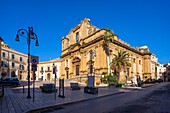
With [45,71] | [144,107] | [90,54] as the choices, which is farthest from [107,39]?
[45,71]

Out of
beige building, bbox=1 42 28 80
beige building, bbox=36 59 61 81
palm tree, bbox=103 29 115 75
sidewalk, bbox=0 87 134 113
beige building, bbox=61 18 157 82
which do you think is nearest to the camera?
sidewalk, bbox=0 87 134 113

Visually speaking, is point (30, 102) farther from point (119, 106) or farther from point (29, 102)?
point (119, 106)

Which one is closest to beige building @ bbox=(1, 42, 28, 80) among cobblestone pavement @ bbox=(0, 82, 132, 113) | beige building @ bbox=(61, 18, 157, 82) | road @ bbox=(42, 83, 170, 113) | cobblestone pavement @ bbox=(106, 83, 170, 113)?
beige building @ bbox=(61, 18, 157, 82)

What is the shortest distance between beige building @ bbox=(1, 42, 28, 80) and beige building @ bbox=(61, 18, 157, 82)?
55.4 ft

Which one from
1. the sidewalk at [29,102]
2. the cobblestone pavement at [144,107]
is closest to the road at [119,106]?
the cobblestone pavement at [144,107]

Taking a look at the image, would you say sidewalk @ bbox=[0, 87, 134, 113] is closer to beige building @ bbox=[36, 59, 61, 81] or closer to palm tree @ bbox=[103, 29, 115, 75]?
palm tree @ bbox=[103, 29, 115, 75]

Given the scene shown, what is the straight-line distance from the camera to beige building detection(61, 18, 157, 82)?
41438mm

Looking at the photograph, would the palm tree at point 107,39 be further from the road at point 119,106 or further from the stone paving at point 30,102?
the road at point 119,106

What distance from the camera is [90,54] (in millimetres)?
43594

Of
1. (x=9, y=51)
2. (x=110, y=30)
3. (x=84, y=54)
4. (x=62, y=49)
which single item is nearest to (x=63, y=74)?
(x=62, y=49)

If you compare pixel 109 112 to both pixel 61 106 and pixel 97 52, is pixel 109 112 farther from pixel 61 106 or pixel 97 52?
pixel 97 52

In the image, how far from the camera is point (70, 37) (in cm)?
5738

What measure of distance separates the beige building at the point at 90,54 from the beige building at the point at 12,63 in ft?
55.4

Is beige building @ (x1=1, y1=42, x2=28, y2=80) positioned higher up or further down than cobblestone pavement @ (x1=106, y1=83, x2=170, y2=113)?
higher up
